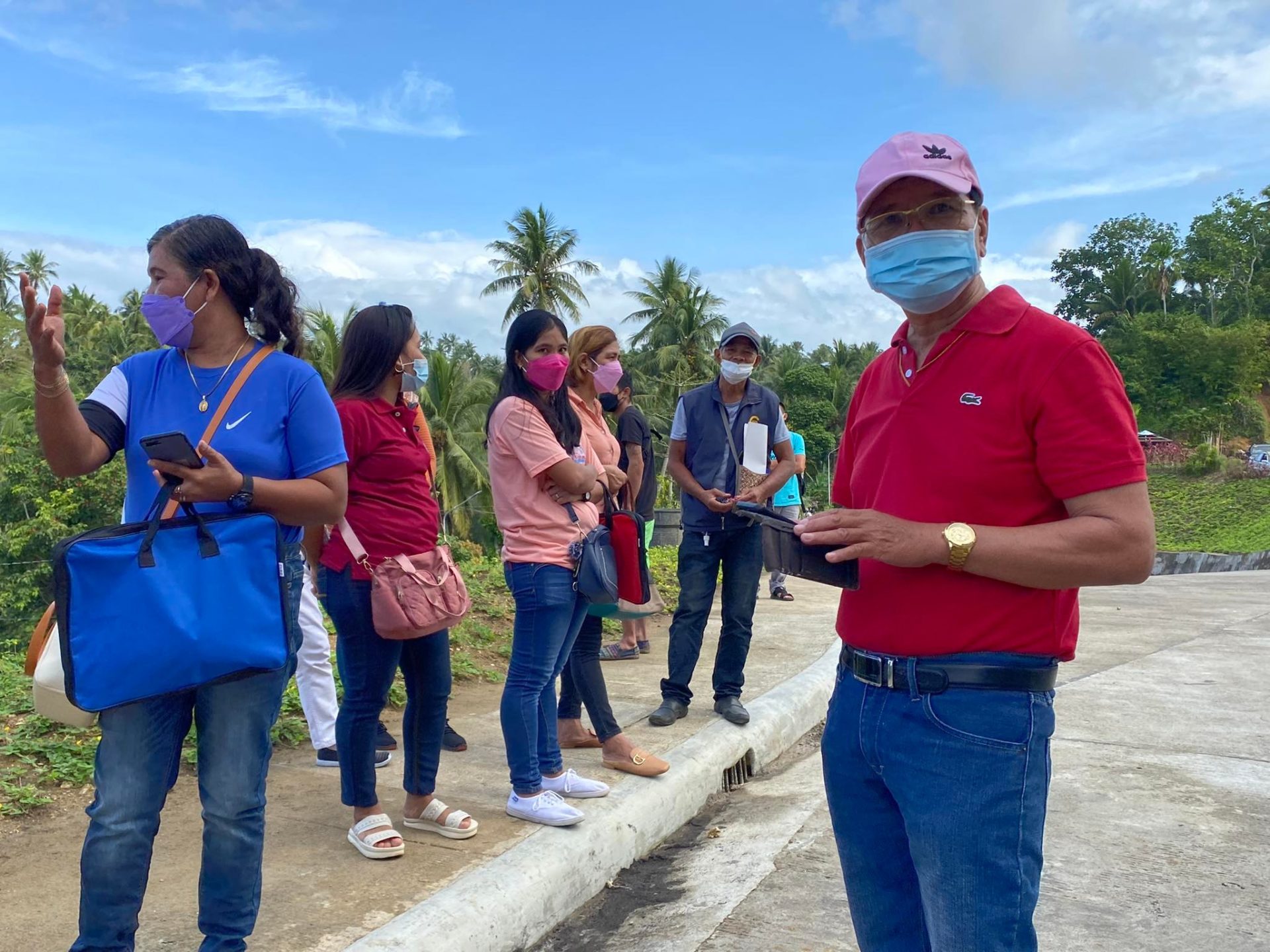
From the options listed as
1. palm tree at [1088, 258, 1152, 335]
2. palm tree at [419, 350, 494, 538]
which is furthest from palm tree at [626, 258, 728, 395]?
palm tree at [1088, 258, 1152, 335]

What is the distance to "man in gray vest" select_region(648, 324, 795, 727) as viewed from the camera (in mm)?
5562

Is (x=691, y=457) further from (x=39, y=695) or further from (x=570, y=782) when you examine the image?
(x=39, y=695)

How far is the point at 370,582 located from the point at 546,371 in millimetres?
1058

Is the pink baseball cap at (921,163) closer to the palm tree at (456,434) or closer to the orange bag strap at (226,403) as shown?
the orange bag strap at (226,403)

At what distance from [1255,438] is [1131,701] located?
49.8m

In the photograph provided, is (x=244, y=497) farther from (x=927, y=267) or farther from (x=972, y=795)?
(x=972, y=795)

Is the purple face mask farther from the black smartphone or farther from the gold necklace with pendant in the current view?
the black smartphone

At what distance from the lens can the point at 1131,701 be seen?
674cm

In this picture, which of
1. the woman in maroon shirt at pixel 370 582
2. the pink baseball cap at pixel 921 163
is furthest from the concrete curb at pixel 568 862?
the pink baseball cap at pixel 921 163

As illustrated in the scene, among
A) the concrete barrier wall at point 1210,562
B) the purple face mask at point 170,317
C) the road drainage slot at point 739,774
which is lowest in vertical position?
the concrete barrier wall at point 1210,562

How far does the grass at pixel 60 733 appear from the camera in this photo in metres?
4.23

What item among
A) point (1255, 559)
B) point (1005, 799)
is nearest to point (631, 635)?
point (1005, 799)

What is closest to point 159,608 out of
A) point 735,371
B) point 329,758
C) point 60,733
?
point 329,758

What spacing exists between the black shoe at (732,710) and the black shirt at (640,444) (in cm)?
135
